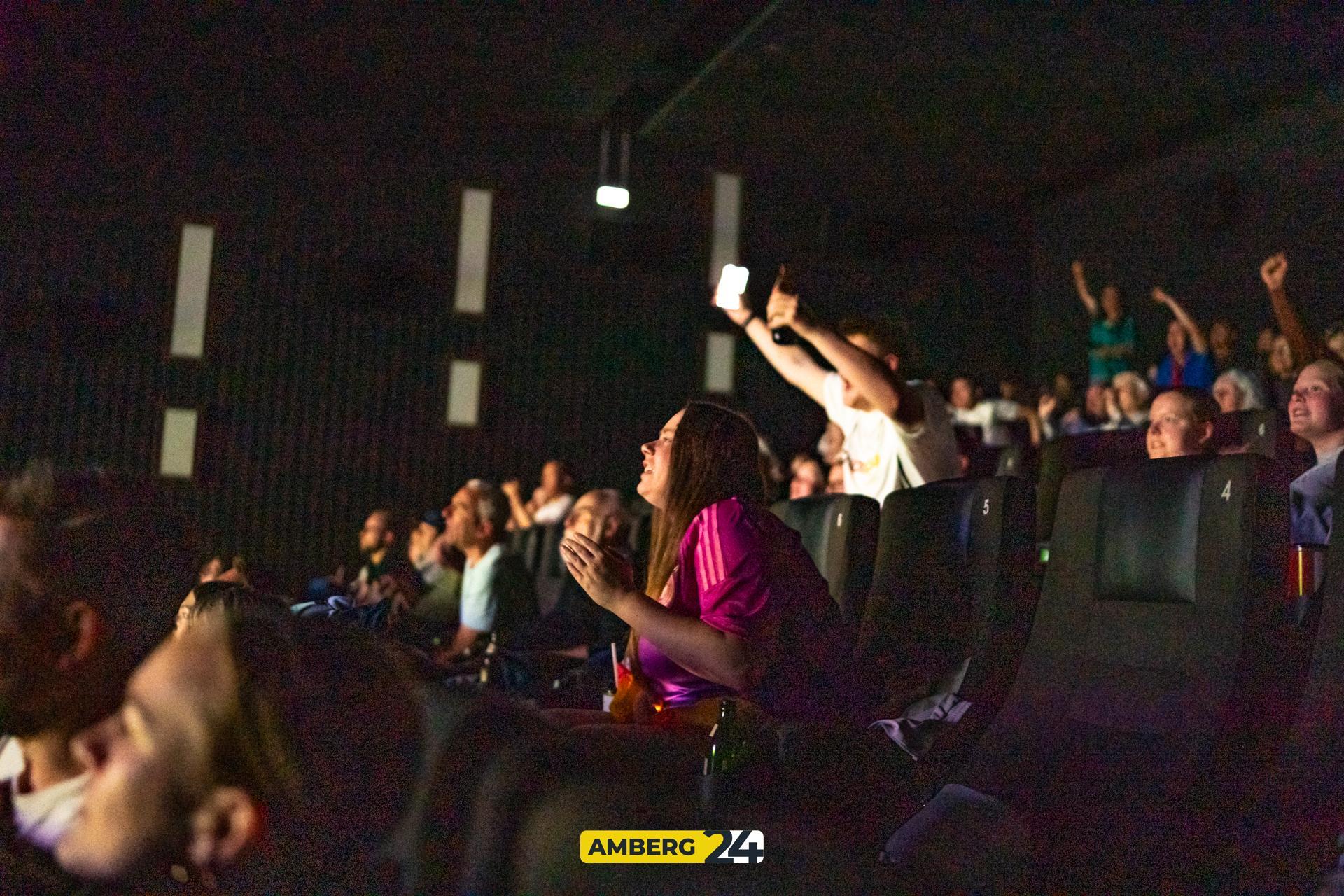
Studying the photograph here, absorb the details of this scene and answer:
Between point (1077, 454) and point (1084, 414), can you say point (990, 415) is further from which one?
point (1077, 454)

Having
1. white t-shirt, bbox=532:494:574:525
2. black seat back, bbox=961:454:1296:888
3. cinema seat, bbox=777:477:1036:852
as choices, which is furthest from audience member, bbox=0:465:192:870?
white t-shirt, bbox=532:494:574:525

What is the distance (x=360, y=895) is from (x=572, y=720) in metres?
0.54

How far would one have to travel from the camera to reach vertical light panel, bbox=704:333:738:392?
24.8 ft

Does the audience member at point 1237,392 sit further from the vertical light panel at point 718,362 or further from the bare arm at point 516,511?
the vertical light panel at point 718,362

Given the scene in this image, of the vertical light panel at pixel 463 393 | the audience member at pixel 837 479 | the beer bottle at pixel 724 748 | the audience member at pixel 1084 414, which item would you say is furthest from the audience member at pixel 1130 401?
the beer bottle at pixel 724 748

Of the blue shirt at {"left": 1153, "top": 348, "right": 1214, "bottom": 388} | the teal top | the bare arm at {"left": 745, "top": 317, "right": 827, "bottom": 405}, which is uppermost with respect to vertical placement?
the teal top

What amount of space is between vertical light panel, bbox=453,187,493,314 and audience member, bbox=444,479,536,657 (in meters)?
3.42

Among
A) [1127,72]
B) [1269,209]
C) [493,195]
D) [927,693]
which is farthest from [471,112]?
[927,693]

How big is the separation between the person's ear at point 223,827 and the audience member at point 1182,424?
7.47 ft

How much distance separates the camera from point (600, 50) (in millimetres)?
6078

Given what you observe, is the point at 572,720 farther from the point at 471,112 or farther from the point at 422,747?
the point at 471,112

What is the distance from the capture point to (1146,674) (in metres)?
1.69

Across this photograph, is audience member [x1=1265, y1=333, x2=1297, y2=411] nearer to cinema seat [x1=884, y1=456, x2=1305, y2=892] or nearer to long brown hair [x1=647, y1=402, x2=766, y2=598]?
cinema seat [x1=884, y1=456, x2=1305, y2=892]

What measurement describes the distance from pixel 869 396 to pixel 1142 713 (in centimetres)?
94
